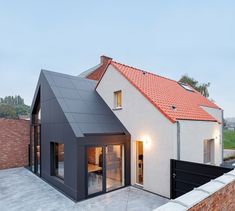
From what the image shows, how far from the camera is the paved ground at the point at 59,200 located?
6105mm

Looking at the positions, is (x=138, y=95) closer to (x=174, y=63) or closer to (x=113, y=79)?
(x=113, y=79)

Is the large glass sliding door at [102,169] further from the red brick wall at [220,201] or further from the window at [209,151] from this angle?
the window at [209,151]

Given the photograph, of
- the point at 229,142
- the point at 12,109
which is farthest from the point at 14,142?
the point at 12,109

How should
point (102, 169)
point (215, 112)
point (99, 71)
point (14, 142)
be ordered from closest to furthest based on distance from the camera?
1. point (102, 169)
2. point (14, 142)
3. point (215, 112)
4. point (99, 71)

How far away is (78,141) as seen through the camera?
261 inches

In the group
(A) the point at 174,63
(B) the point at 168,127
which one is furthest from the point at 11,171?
(A) the point at 174,63

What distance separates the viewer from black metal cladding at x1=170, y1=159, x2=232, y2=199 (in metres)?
5.83

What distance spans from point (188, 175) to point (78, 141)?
4.31 metres

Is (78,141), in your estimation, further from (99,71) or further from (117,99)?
(99,71)

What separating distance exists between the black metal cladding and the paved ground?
0.74m

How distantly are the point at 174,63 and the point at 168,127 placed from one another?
95.6 feet

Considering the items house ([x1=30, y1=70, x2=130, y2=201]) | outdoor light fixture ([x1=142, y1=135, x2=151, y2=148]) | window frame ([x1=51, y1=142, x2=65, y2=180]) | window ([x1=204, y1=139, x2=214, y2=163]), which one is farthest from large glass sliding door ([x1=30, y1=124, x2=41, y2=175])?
window ([x1=204, y1=139, x2=214, y2=163])

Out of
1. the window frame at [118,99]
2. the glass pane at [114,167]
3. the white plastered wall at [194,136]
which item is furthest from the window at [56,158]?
the white plastered wall at [194,136]

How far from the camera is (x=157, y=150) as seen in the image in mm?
7254
